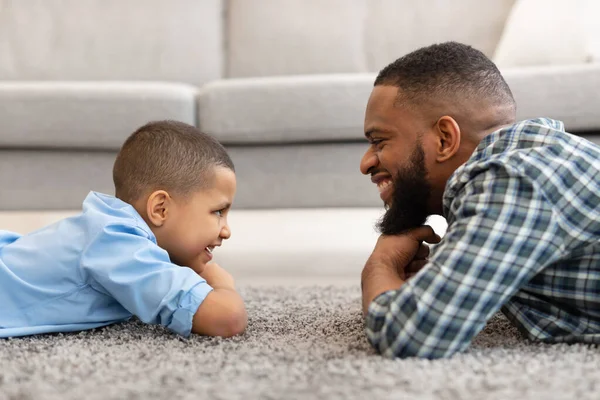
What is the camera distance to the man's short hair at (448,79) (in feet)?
→ 3.60

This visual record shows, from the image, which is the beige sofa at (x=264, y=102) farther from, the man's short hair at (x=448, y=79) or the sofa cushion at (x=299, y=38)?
the man's short hair at (x=448, y=79)

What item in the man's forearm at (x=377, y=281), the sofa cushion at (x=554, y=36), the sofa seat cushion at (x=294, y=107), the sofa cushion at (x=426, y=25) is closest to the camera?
the man's forearm at (x=377, y=281)

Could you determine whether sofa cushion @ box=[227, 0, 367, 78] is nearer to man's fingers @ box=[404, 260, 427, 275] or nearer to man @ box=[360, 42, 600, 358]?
man @ box=[360, 42, 600, 358]

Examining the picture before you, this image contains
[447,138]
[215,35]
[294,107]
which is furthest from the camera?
[215,35]

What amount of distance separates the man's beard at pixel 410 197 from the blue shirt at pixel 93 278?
338 mm

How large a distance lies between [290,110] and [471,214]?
1228 millimetres

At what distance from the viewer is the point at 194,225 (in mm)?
1186

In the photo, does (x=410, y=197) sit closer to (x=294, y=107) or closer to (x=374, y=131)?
(x=374, y=131)

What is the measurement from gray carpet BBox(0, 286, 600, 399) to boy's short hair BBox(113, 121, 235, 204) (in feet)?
0.82

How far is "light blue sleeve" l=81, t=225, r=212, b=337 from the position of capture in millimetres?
1027

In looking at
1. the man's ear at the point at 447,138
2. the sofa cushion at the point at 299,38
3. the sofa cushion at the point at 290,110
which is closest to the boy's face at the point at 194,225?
the man's ear at the point at 447,138

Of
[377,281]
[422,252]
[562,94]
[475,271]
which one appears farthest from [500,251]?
[562,94]

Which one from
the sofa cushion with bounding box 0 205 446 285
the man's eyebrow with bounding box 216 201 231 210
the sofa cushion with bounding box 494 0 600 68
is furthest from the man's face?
the sofa cushion with bounding box 494 0 600 68

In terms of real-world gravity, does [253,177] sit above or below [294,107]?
below
